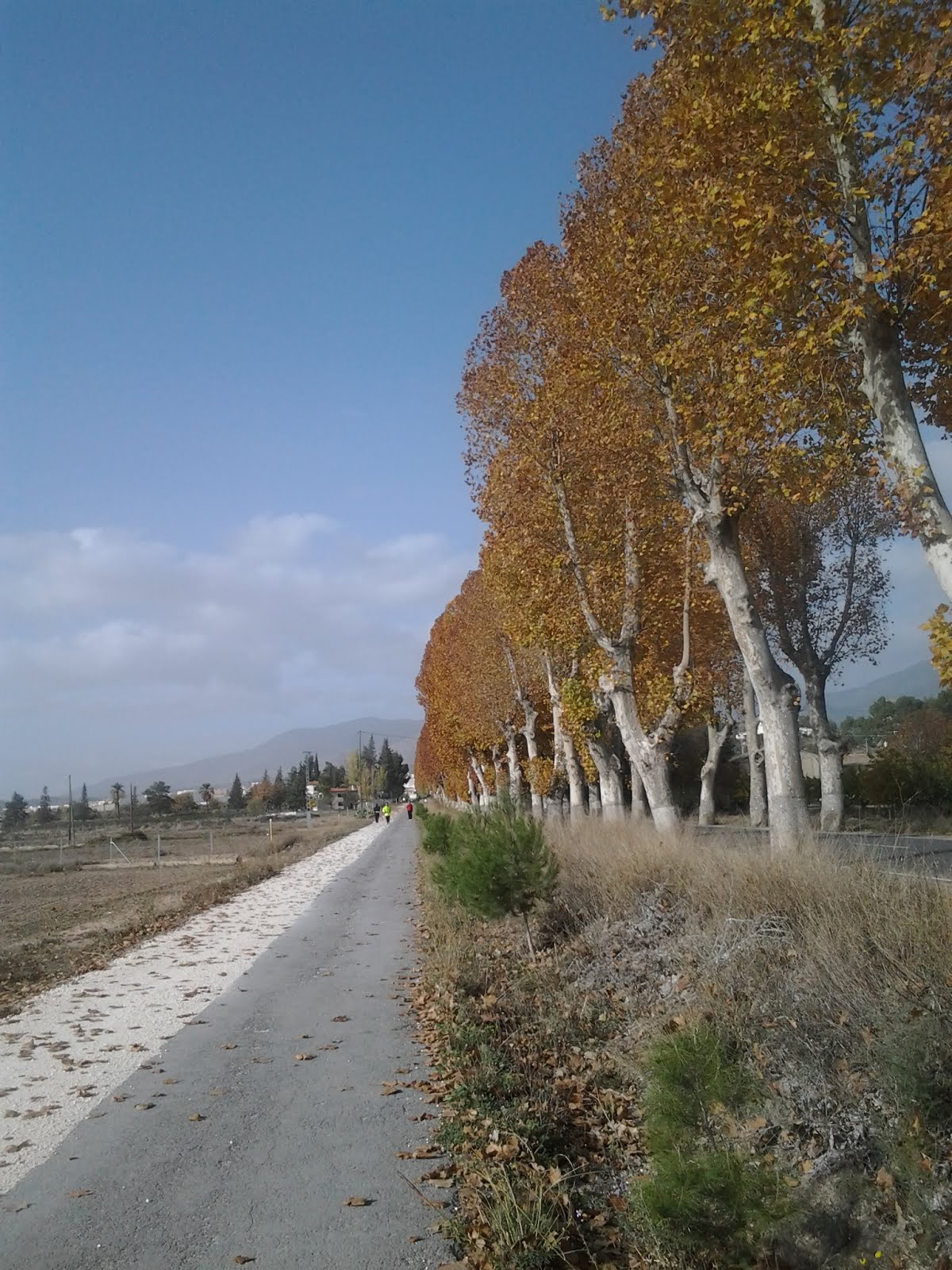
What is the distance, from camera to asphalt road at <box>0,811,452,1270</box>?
429cm

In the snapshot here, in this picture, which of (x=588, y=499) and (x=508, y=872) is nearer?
(x=508, y=872)

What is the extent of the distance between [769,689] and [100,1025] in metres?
8.69

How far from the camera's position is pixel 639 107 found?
1256 centimetres

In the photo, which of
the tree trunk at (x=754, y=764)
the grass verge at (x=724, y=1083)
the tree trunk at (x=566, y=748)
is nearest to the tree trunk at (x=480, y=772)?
the tree trunk at (x=754, y=764)

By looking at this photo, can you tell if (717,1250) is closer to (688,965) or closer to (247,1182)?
(247,1182)

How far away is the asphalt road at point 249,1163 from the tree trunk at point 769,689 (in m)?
5.27

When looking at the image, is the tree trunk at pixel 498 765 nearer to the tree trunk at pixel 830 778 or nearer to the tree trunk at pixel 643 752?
the tree trunk at pixel 830 778

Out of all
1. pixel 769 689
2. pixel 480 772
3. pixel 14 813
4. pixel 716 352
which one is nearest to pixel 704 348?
pixel 716 352

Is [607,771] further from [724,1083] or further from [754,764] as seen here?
[724,1083]

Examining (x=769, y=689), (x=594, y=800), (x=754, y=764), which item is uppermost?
(x=769, y=689)

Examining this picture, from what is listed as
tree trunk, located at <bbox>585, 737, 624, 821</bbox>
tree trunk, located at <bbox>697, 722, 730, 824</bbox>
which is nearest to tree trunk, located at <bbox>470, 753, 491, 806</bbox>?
tree trunk, located at <bbox>697, 722, 730, 824</bbox>

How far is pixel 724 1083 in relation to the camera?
3.86m

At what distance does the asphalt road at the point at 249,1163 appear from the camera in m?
4.29

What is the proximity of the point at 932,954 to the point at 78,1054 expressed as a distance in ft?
23.3
